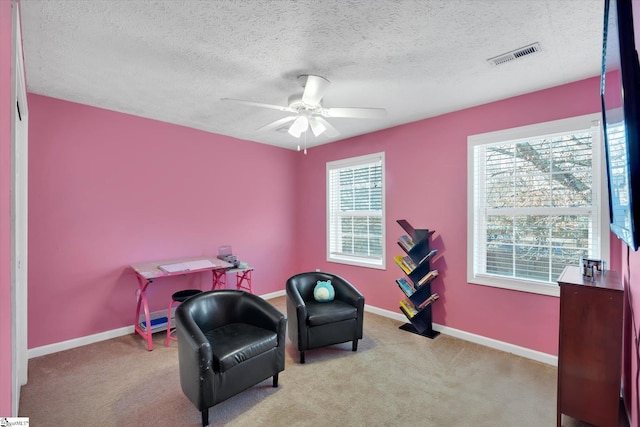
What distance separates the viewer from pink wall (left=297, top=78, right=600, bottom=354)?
271 centimetres

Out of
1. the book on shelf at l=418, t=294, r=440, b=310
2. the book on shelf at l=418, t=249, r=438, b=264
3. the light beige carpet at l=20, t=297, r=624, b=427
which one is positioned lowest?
the light beige carpet at l=20, t=297, r=624, b=427

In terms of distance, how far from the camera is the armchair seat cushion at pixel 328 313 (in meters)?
2.74

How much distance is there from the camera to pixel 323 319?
9.04ft

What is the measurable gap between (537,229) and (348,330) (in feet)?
6.81

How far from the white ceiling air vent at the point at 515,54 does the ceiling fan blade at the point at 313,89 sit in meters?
1.29

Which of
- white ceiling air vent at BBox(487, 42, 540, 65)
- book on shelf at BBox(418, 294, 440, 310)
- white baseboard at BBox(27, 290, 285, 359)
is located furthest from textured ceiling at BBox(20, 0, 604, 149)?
white baseboard at BBox(27, 290, 285, 359)

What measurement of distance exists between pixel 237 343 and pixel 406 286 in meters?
2.13

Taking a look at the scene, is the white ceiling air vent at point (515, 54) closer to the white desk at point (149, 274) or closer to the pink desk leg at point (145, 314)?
the white desk at point (149, 274)

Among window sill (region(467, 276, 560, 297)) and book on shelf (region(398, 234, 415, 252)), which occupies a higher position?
book on shelf (region(398, 234, 415, 252))

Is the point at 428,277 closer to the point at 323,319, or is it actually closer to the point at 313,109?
the point at 323,319

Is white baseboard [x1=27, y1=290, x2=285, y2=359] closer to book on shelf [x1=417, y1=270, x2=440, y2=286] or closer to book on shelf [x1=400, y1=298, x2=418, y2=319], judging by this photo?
book on shelf [x1=400, y1=298, x2=418, y2=319]

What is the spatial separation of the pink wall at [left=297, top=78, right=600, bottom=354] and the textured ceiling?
23cm

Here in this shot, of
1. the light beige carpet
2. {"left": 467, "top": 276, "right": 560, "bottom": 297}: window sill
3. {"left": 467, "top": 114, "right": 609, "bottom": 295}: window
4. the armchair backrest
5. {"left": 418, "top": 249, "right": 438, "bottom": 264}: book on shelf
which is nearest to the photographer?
the light beige carpet

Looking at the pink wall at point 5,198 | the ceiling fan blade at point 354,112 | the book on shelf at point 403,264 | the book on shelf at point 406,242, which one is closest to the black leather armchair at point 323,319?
the book on shelf at point 403,264
